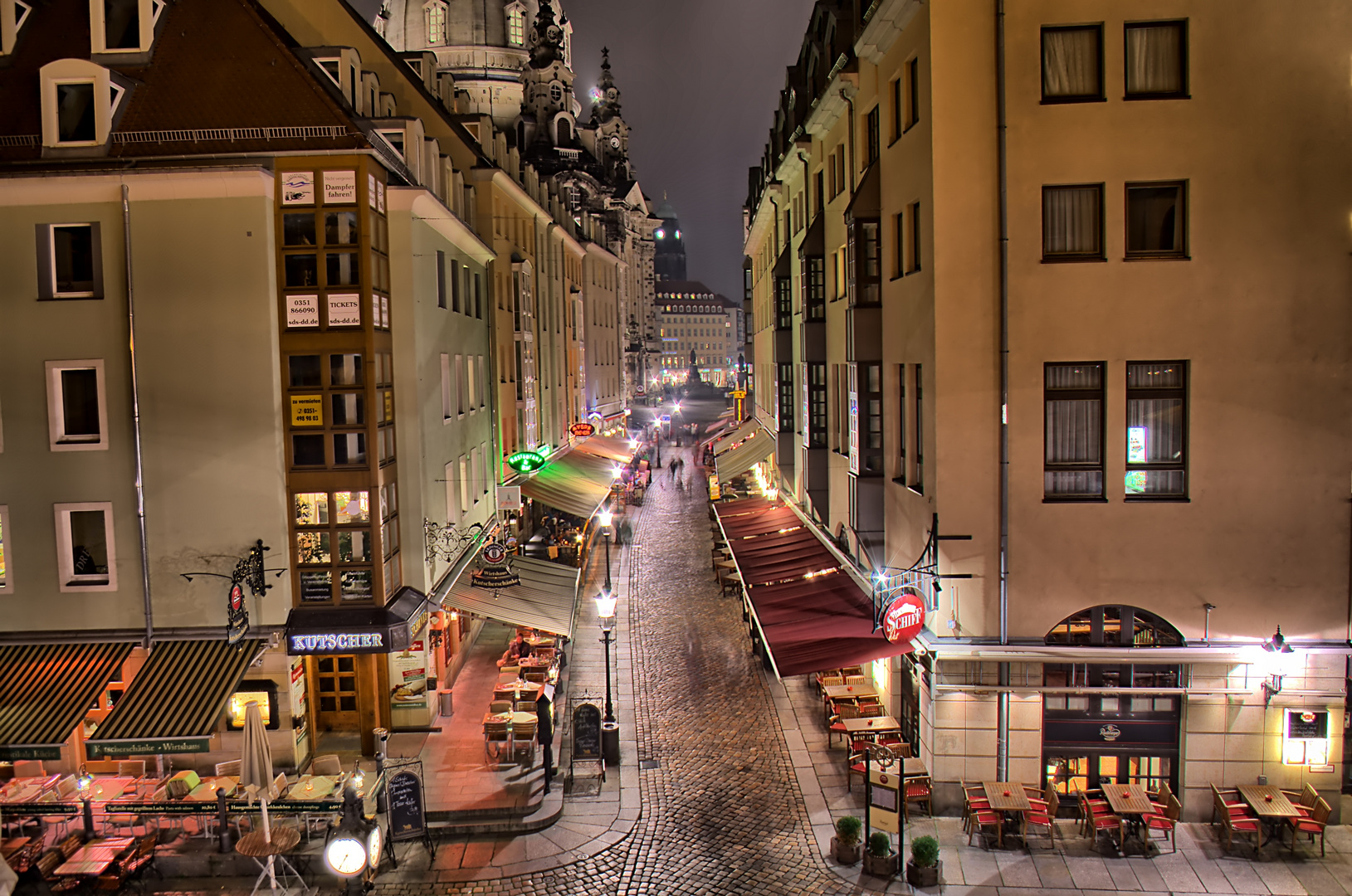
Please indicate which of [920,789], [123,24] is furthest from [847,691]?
[123,24]

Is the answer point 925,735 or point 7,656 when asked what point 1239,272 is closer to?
point 925,735

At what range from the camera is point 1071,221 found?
50.8 feet

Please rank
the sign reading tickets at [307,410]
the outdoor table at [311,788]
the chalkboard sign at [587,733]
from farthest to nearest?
the chalkboard sign at [587,733], the sign reading tickets at [307,410], the outdoor table at [311,788]

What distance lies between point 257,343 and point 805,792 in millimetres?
13052

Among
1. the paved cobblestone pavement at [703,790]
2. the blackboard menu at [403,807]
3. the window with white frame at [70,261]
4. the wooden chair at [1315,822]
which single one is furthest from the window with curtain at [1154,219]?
the window with white frame at [70,261]

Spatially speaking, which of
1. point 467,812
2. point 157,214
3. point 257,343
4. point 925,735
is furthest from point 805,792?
point 157,214

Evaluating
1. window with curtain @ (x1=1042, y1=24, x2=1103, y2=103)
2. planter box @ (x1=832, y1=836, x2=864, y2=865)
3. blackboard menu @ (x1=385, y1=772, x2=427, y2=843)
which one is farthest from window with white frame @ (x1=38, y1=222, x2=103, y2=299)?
window with curtain @ (x1=1042, y1=24, x2=1103, y2=103)

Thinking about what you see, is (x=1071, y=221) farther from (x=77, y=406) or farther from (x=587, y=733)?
(x=77, y=406)

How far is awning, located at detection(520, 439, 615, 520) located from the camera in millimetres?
31469

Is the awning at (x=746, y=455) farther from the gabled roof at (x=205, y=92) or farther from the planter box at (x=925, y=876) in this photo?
the planter box at (x=925, y=876)

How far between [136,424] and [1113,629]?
17.4 metres

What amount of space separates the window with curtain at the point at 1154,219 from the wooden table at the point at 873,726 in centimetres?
981

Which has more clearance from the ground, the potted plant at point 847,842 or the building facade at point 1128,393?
the building facade at point 1128,393

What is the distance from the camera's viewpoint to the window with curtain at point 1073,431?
1561cm
